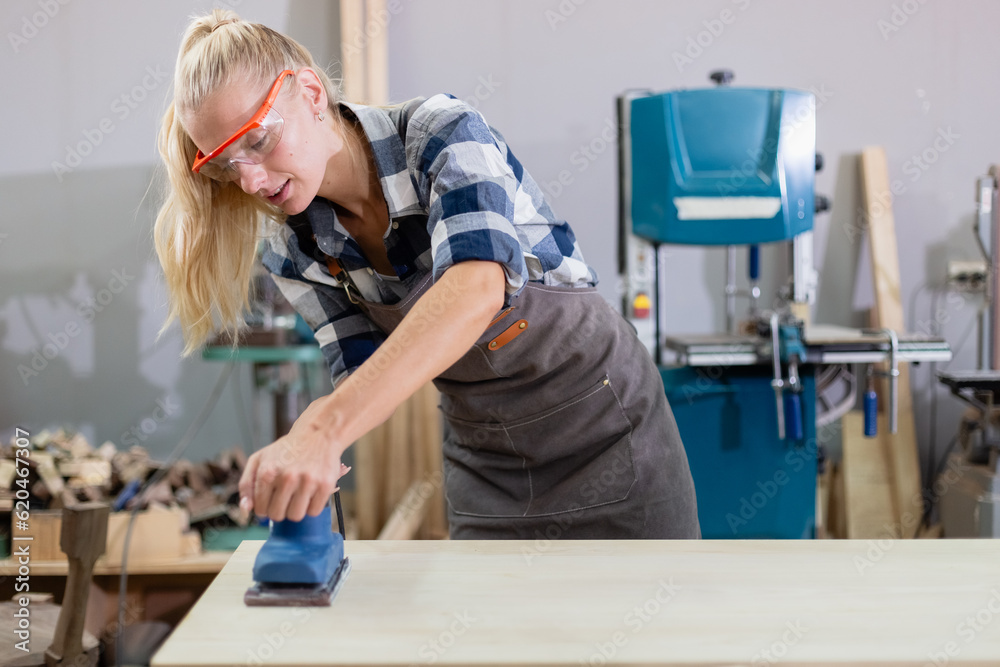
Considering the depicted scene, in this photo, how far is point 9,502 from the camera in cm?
226

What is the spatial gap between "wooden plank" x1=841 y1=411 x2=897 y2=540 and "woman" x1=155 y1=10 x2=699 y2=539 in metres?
1.74

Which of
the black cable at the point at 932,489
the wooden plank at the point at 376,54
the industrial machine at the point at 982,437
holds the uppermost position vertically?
the wooden plank at the point at 376,54

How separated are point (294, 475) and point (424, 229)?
48cm

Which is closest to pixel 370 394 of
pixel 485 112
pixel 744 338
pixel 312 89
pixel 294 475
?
pixel 294 475

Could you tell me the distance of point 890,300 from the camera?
297cm

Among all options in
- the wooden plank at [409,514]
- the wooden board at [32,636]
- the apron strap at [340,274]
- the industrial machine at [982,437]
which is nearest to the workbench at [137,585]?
the wooden board at [32,636]

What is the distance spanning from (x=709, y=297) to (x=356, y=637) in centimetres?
255

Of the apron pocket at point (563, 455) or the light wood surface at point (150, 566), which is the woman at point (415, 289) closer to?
the apron pocket at point (563, 455)

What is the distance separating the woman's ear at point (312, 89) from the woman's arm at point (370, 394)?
37cm

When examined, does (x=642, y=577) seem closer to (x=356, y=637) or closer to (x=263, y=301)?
(x=356, y=637)

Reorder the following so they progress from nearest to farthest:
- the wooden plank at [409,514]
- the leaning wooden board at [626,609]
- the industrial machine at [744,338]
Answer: the leaning wooden board at [626,609] → the industrial machine at [744,338] → the wooden plank at [409,514]

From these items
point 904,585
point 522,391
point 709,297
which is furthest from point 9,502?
point 709,297

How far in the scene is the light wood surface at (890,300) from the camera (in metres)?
2.91

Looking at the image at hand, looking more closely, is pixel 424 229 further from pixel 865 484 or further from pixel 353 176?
pixel 865 484
